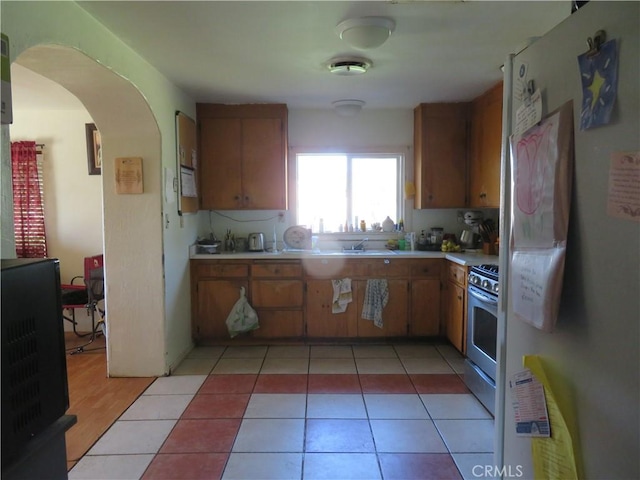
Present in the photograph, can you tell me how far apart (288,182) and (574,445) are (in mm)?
3638

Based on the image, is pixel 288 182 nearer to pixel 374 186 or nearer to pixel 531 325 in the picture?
pixel 374 186

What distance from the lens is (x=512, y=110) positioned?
4.39 ft

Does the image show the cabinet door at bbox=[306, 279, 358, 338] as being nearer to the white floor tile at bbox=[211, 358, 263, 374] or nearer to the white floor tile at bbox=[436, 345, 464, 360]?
the white floor tile at bbox=[211, 358, 263, 374]

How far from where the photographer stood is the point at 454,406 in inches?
105

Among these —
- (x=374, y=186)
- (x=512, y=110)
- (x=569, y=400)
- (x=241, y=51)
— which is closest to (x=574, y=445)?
(x=569, y=400)

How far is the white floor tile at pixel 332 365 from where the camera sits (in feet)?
10.7

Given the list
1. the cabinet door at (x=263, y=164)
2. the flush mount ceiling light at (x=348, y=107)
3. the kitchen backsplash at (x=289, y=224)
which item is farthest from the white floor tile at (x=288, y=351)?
the flush mount ceiling light at (x=348, y=107)

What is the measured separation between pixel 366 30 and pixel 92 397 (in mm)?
2936

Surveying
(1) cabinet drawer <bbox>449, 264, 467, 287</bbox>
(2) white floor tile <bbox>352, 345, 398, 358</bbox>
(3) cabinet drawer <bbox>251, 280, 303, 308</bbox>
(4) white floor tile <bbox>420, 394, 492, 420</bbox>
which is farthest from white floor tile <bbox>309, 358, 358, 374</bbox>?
(1) cabinet drawer <bbox>449, 264, 467, 287</bbox>

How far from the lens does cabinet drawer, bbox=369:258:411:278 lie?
3826 millimetres

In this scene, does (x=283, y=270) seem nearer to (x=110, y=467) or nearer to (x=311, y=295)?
(x=311, y=295)

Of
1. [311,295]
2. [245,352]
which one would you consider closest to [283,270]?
[311,295]

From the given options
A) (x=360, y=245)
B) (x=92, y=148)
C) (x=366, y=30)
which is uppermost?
Result: (x=366, y=30)

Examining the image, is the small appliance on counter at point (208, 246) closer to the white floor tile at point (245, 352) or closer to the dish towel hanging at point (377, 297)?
the white floor tile at point (245, 352)
